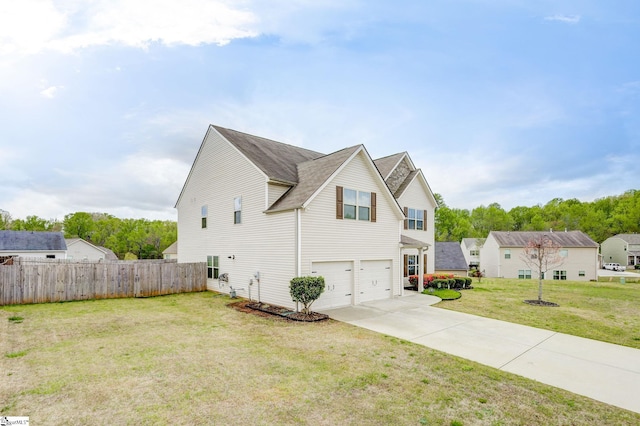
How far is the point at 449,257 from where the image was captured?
28.6 meters

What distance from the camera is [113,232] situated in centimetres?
6975

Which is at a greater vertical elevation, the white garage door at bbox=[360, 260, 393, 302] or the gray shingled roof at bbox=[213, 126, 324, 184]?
the gray shingled roof at bbox=[213, 126, 324, 184]

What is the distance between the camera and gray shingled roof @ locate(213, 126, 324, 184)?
13.9 metres

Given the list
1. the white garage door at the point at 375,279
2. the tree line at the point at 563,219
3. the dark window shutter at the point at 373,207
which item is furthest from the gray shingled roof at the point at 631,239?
the dark window shutter at the point at 373,207

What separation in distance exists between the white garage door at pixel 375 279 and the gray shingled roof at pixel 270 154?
16.8 ft

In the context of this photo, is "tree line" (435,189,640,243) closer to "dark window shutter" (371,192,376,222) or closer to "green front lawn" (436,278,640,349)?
"green front lawn" (436,278,640,349)

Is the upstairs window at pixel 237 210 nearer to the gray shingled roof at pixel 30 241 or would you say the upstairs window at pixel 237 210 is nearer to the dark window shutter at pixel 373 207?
the dark window shutter at pixel 373 207

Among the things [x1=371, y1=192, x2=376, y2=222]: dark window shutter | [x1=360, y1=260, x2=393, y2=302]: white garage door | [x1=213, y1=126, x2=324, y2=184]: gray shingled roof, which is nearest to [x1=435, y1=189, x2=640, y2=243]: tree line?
[x1=360, y1=260, x2=393, y2=302]: white garage door

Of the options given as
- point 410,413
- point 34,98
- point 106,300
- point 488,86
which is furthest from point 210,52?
point 410,413

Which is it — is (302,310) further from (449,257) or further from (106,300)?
(449,257)

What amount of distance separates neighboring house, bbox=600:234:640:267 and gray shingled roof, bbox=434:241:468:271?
57877 mm

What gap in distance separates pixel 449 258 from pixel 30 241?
48930 millimetres

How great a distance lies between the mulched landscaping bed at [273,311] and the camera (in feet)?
34.2

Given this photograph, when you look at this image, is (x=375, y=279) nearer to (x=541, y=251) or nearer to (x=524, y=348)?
(x=524, y=348)
